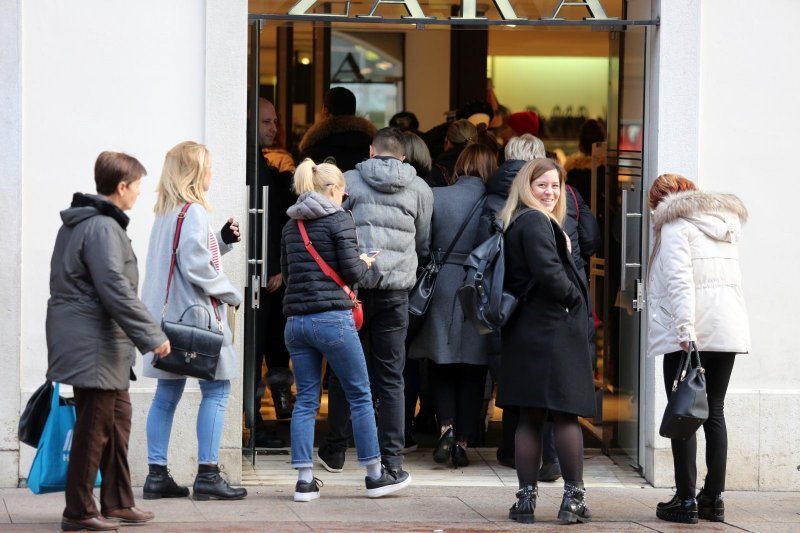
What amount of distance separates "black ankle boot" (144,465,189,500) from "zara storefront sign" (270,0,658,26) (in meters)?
2.63

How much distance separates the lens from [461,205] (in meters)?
7.80

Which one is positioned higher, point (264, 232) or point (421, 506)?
point (264, 232)

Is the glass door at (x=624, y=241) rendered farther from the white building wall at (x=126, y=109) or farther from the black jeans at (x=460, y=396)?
the white building wall at (x=126, y=109)

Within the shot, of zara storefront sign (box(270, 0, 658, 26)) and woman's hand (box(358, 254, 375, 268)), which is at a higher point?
zara storefront sign (box(270, 0, 658, 26))

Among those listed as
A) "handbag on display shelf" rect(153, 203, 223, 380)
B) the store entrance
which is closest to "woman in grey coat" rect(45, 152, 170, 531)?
"handbag on display shelf" rect(153, 203, 223, 380)

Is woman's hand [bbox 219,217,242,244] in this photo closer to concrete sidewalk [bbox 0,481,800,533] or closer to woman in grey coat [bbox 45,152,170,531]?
woman in grey coat [bbox 45,152,170,531]

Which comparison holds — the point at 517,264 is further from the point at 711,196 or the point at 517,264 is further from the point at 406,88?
the point at 406,88

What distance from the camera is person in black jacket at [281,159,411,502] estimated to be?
6633 mm

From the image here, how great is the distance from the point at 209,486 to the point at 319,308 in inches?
44.0

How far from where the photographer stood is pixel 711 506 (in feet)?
21.9

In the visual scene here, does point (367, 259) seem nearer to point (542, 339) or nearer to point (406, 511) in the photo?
point (542, 339)

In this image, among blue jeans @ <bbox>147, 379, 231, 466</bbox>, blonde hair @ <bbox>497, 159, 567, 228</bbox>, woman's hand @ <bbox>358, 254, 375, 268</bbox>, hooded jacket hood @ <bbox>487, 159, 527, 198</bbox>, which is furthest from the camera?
hooded jacket hood @ <bbox>487, 159, 527, 198</bbox>

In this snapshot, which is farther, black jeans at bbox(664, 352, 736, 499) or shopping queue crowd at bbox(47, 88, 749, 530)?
black jeans at bbox(664, 352, 736, 499)

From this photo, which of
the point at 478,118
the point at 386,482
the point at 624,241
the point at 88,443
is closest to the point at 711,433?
the point at 624,241
